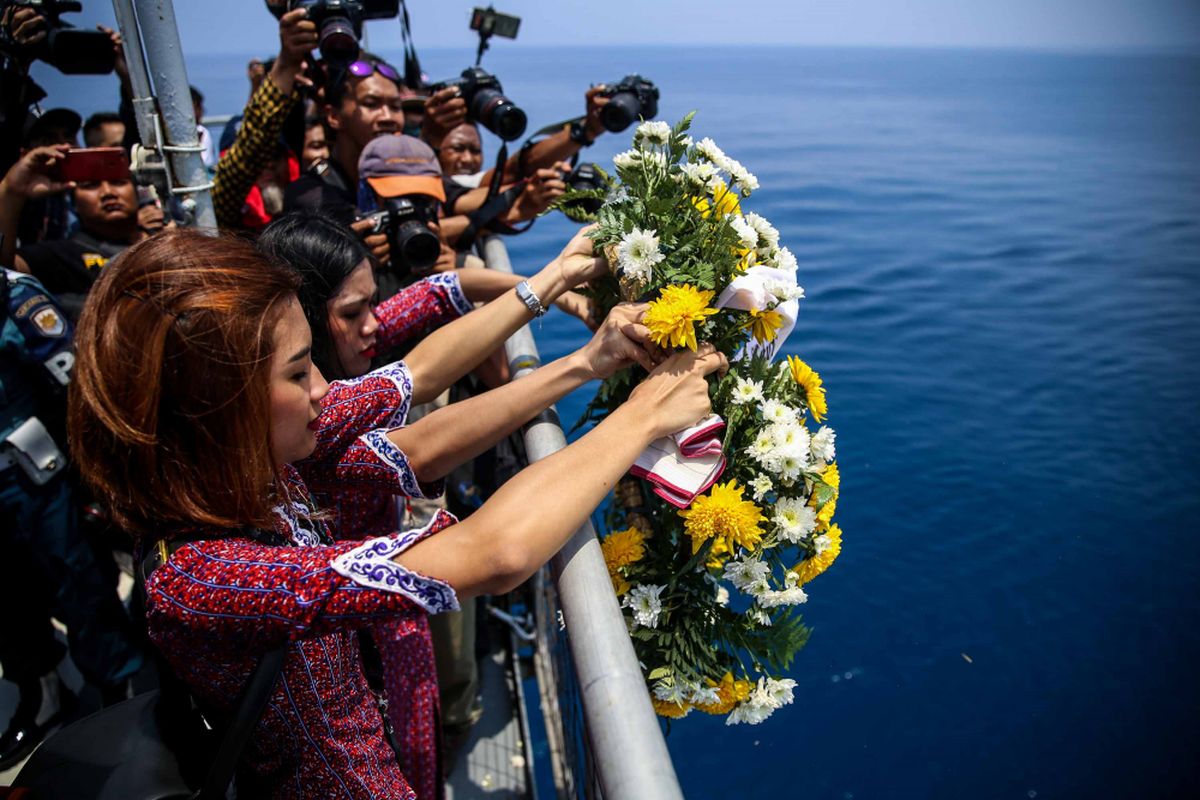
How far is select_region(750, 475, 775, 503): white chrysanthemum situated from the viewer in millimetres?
1554

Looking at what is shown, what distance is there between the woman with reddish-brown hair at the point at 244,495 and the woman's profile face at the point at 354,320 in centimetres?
71

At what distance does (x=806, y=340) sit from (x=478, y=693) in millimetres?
4908

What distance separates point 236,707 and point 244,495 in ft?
0.96

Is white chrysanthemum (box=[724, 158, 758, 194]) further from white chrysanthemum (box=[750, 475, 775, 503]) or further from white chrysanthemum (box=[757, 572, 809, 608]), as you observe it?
white chrysanthemum (box=[757, 572, 809, 608])

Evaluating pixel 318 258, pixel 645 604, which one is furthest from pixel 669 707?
pixel 318 258

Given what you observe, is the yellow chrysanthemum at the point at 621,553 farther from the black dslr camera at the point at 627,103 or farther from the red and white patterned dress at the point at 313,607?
the black dslr camera at the point at 627,103

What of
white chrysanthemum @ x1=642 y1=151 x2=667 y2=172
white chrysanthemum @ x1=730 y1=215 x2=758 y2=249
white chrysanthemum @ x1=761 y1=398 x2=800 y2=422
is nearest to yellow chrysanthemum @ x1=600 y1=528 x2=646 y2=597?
white chrysanthemum @ x1=761 y1=398 x2=800 y2=422

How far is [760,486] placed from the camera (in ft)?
5.09

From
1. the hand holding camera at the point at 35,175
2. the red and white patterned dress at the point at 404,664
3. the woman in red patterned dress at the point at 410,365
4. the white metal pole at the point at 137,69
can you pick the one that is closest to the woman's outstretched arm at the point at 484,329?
the woman in red patterned dress at the point at 410,365

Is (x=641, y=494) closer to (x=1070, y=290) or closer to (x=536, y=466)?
(x=536, y=466)

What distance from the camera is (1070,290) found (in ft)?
28.2

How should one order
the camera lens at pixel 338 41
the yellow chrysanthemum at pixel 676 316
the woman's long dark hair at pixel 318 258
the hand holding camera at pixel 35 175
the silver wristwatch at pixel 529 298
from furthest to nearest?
the camera lens at pixel 338 41
the hand holding camera at pixel 35 175
the woman's long dark hair at pixel 318 258
the silver wristwatch at pixel 529 298
the yellow chrysanthemum at pixel 676 316

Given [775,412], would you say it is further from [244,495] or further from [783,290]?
[244,495]

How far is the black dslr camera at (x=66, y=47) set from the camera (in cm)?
302
